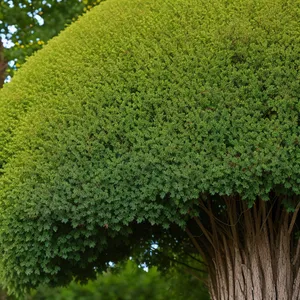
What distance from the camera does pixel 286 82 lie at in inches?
213

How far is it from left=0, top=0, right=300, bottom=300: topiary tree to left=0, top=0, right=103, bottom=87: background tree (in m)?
4.68

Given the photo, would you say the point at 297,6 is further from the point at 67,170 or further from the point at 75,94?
the point at 67,170

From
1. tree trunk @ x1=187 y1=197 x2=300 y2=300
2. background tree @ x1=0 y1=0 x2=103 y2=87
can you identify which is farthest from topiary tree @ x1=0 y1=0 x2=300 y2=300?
background tree @ x1=0 y1=0 x2=103 y2=87

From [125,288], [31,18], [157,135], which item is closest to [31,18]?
[31,18]

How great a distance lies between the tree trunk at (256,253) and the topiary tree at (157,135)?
2 cm

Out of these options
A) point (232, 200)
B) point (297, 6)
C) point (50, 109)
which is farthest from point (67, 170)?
point (297, 6)

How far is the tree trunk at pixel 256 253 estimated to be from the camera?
20.6ft

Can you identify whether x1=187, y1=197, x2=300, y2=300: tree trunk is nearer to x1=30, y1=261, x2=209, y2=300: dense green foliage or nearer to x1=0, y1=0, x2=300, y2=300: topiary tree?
x1=0, y1=0, x2=300, y2=300: topiary tree

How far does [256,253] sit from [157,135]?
1.78 m

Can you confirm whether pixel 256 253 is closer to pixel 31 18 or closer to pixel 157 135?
pixel 157 135

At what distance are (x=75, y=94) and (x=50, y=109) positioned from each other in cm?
29

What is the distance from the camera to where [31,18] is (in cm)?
1147

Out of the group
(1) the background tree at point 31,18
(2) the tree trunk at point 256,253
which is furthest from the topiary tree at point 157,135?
(1) the background tree at point 31,18

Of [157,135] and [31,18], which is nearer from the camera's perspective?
[157,135]
